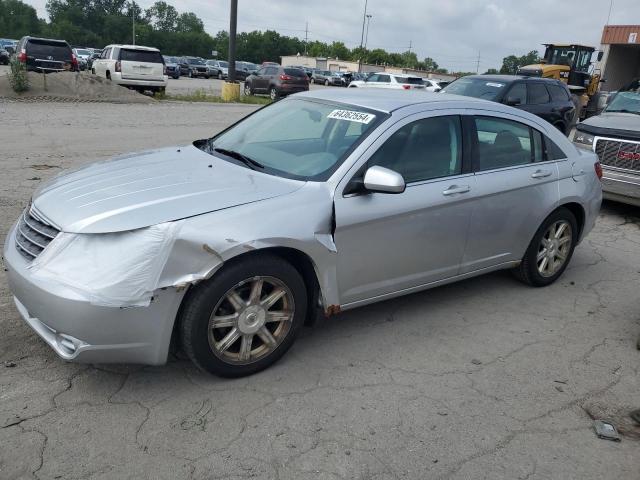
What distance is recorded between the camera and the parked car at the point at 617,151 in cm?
754

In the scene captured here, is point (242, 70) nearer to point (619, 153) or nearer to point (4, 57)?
point (4, 57)

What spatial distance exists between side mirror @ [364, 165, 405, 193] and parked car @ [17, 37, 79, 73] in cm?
1935

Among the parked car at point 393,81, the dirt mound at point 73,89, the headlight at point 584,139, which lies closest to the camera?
the headlight at point 584,139

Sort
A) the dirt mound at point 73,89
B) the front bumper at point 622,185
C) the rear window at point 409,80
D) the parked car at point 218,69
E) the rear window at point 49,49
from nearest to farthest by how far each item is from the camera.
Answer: the front bumper at point 622,185
the dirt mound at point 73,89
the rear window at point 49,49
the rear window at point 409,80
the parked car at point 218,69

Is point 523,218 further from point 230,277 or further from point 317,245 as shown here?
point 230,277

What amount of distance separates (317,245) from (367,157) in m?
0.71

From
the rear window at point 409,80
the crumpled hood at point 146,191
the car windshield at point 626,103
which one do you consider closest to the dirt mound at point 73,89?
the rear window at point 409,80

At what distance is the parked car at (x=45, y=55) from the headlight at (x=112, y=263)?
19.1m

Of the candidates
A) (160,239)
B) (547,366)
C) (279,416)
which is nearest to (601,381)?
(547,366)

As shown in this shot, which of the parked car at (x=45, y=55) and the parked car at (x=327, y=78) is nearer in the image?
the parked car at (x=45, y=55)

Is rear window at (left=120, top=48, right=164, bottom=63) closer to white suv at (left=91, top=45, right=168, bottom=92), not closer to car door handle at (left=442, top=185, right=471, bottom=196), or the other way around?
white suv at (left=91, top=45, right=168, bottom=92)

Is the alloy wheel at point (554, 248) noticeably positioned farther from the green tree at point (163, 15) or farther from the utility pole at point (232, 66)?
the green tree at point (163, 15)

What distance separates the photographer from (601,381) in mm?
3588

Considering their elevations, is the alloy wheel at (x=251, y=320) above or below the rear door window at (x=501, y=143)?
below
